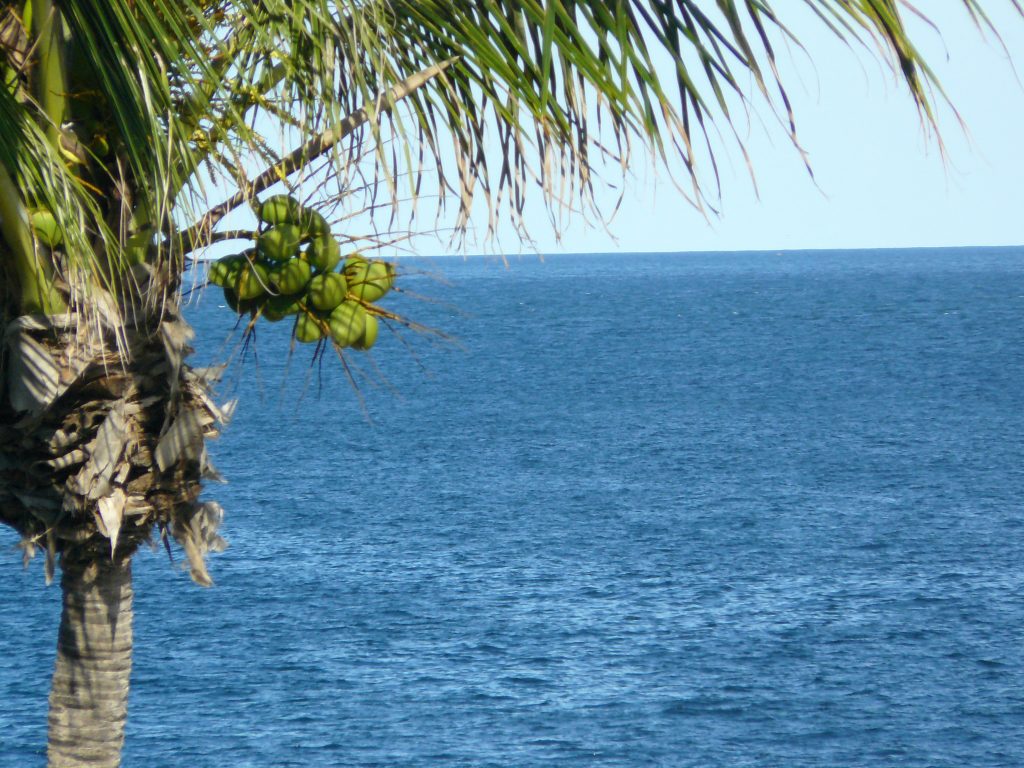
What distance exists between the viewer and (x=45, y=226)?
4270 millimetres

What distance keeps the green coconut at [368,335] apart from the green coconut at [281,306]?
203 millimetres

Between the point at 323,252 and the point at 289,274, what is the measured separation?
0.41 ft

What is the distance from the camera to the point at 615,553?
57062 mm

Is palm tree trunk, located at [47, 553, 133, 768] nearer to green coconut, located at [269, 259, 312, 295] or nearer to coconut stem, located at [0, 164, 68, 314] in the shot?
coconut stem, located at [0, 164, 68, 314]

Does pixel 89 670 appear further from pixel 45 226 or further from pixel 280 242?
pixel 280 242

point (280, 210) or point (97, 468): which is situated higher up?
point (280, 210)

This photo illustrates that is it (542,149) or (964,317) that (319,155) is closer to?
(542,149)

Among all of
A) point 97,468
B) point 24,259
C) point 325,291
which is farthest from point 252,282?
point 97,468

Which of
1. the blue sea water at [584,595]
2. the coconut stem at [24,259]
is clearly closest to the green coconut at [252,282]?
the coconut stem at [24,259]

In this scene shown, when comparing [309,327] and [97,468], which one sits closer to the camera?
[309,327]

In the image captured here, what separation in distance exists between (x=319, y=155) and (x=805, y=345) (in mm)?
130828

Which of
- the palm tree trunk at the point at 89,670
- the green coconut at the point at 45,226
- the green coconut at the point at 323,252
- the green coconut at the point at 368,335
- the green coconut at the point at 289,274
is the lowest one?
the palm tree trunk at the point at 89,670

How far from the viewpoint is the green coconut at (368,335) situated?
4.18m

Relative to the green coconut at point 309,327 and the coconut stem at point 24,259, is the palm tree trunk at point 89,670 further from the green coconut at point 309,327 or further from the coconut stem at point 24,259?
the green coconut at point 309,327
